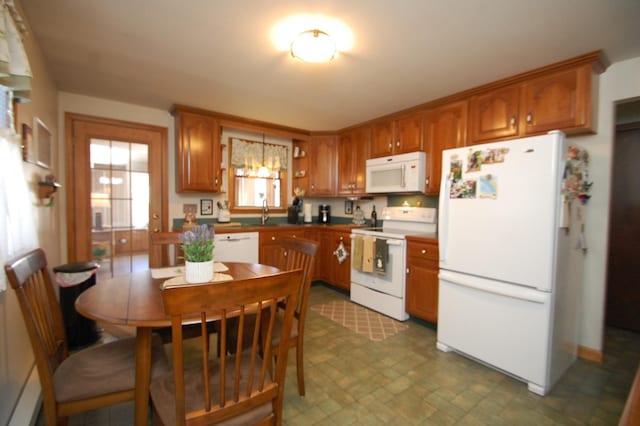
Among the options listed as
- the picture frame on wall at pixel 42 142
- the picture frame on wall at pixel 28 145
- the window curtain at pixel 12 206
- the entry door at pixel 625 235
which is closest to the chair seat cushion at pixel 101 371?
the window curtain at pixel 12 206

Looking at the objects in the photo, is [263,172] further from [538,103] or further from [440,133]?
[538,103]

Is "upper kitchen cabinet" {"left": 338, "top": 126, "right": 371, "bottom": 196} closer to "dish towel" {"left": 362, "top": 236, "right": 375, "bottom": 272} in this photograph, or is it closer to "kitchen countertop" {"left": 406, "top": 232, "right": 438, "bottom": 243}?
"dish towel" {"left": 362, "top": 236, "right": 375, "bottom": 272}

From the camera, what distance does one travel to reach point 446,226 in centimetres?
234

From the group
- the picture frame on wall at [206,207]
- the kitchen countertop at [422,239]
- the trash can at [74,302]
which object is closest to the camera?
the trash can at [74,302]

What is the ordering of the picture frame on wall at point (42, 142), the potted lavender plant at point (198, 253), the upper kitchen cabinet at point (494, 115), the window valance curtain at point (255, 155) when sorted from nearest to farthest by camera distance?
the potted lavender plant at point (198, 253) → the picture frame on wall at point (42, 142) → the upper kitchen cabinet at point (494, 115) → the window valance curtain at point (255, 155)

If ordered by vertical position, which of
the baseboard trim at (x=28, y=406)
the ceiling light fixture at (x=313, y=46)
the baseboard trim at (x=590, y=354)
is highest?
the ceiling light fixture at (x=313, y=46)

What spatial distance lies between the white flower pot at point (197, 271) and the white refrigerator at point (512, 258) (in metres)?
1.82

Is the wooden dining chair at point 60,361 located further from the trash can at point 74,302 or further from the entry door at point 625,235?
the entry door at point 625,235

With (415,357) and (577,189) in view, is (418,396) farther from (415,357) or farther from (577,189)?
(577,189)

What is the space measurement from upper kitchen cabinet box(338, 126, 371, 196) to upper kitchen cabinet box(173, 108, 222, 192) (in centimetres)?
171

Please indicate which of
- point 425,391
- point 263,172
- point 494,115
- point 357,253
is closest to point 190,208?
point 263,172

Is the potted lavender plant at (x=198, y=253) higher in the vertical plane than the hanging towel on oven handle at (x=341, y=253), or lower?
higher

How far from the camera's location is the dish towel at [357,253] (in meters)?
3.34

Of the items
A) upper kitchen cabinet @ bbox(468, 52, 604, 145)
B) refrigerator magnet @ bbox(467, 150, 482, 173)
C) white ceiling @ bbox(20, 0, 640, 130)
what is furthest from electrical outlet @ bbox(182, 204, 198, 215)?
upper kitchen cabinet @ bbox(468, 52, 604, 145)
